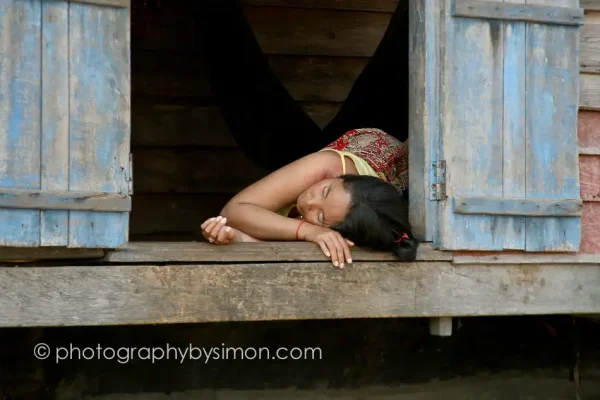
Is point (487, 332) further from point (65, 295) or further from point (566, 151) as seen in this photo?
point (65, 295)

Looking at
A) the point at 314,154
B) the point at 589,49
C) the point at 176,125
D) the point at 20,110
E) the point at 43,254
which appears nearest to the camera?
the point at 20,110

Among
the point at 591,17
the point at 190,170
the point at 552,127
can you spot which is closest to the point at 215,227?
the point at 552,127

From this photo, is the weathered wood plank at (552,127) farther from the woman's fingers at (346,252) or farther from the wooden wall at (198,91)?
the wooden wall at (198,91)

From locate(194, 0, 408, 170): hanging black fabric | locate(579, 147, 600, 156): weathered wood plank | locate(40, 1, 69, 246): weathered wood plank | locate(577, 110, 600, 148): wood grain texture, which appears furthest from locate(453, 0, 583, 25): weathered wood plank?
locate(40, 1, 69, 246): weathered wood plank

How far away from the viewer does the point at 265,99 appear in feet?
14.6

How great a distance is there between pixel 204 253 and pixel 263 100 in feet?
5.40

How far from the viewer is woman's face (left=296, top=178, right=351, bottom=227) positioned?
327 centimetres

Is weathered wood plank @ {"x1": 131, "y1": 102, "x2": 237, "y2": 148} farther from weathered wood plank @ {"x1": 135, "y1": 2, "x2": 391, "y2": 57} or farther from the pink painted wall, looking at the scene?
the pink painted wall

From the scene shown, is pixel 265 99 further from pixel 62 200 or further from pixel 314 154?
pixel 62 200

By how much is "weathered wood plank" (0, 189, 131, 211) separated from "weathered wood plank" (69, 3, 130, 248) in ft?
0.08

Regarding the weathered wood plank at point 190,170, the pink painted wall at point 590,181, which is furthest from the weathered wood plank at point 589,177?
the weathered wood plank at point 190,170

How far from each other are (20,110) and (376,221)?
4.38 feet

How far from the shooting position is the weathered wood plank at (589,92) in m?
3.55

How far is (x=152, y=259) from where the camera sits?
2.92 m
